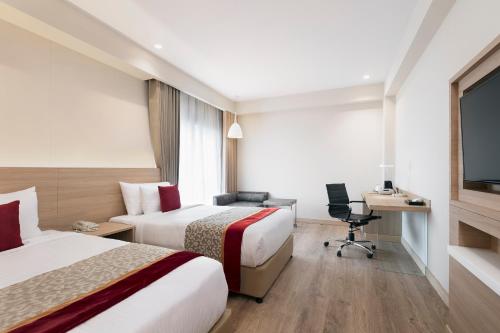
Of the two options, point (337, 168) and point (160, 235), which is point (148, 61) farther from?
point (337, 168)

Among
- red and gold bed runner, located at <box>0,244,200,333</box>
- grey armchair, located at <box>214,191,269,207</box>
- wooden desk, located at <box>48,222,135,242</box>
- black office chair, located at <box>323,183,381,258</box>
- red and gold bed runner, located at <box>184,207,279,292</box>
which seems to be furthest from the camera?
grey armchair, located at <box>214,191,269,207</box>

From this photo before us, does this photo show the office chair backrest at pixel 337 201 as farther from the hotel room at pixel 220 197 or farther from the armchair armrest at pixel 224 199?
the armchair armrest at pixel 224 199

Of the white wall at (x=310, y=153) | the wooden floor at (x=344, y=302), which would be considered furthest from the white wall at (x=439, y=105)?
the white wall at (x=310, y=153)

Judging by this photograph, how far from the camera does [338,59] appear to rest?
3.78 metres

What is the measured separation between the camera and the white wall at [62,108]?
2.31 m

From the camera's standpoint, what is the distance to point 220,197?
5.03 metres

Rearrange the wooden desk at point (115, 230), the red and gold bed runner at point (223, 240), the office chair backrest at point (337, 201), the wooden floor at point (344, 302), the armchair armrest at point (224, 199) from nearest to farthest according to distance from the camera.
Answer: the wooden floor at point (344, 302), the red and gold bed runner at point (223, 240), the wooden desk at point (115, 230), the office chair backrest at point (337, 201), the armchair armrest at point (224, 199)

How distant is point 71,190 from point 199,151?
2659mm

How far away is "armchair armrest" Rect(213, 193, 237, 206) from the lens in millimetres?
4945

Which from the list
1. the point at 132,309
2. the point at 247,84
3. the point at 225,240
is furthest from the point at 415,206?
the point at 247,84

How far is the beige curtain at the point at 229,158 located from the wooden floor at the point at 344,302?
307cm

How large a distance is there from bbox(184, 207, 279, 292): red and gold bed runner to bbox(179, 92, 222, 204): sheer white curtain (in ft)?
6.95

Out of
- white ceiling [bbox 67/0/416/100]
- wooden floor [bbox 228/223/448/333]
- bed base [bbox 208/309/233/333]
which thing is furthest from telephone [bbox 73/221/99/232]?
white ceiling [bbox 67/0/416/100]

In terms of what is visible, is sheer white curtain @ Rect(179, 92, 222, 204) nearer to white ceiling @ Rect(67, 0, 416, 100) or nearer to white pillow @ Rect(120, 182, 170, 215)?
white ceiling @ Rect(67, 0, 416, 100)
